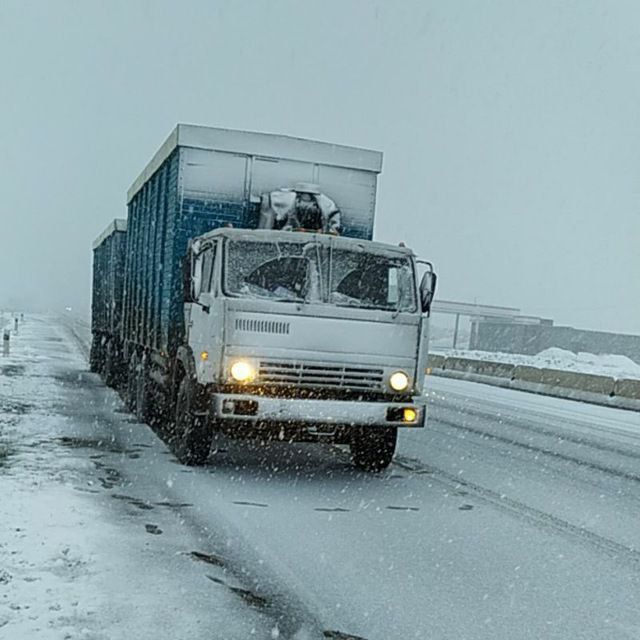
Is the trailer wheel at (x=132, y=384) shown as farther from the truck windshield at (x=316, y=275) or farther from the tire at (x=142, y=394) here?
the truck windshield at (x=316, y=275)

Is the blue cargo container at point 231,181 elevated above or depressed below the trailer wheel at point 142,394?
above

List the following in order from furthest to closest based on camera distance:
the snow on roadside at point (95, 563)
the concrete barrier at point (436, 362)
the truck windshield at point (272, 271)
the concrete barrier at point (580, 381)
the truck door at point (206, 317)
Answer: the concrete barrier at point (436, 362) → the concrete barrier at point (580, 381) → the truck windshield at point (272, 271) → the truck door at point (206, 317) → the snow on roadside at point (95, 563)

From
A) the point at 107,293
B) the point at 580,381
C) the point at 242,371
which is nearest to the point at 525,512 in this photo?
the point at 242,371

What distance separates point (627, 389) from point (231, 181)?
48.5 ft

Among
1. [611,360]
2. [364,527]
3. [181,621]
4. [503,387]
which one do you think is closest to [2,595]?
[181,621]

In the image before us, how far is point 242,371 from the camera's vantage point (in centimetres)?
865

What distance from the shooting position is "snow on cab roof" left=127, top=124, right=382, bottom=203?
34.4 feet

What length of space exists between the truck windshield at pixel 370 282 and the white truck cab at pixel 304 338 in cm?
1

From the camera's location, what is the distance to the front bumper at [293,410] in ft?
28.2

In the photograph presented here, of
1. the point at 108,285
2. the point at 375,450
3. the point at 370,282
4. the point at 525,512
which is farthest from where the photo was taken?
the point at 108,285

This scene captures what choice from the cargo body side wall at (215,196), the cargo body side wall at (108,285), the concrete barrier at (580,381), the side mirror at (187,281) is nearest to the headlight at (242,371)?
the side mirror at (187,281)

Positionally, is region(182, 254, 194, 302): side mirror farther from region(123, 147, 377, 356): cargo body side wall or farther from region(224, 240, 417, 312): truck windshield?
region(123, 147, 377, 356): cargo body side wall

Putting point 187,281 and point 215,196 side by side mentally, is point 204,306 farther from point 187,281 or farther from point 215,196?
point 215,196

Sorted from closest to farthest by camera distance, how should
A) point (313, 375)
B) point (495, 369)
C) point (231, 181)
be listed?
1. point (313, 375)
2. point (231, 181)
3. point (495, 369)
